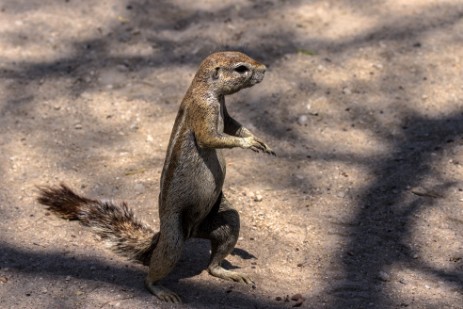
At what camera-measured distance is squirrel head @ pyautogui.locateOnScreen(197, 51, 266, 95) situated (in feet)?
13.8

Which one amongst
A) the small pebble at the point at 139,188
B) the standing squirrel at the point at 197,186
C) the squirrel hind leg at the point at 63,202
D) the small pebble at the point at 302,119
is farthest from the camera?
the small pebble at the point at 302,119

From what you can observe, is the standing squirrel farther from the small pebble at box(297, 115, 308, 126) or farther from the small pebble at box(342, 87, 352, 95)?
the small pebble at box(342, 87, 352, 95)

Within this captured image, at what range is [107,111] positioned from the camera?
6.47 metres

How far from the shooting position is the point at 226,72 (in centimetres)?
421

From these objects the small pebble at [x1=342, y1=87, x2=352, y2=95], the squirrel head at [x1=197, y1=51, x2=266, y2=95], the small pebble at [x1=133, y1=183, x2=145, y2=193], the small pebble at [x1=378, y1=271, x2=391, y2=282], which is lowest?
the small pebble at [x1=133, y1=183, x2=145, y2=193]

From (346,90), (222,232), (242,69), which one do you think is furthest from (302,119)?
(242,69)

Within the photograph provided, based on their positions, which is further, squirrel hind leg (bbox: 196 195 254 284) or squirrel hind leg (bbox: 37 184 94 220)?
squirrel hind leg (bbox: 37 184 94 220)

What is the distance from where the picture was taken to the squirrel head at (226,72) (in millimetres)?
4195

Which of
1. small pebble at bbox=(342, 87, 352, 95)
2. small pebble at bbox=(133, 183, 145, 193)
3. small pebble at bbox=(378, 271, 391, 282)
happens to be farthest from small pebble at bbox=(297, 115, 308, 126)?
Answer: small pebble at bbox=(378, 271, 391, 282)

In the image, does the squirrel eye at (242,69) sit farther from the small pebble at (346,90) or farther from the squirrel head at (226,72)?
the small pebble at (346,90)

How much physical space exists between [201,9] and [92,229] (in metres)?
3.40

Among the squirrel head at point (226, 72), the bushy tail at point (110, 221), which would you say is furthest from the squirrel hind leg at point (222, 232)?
the squirrel head at point (226, 72)

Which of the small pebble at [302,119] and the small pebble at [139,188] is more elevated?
the small pebble at [302,119]

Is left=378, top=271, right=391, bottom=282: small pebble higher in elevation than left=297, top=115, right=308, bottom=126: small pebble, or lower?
lower
